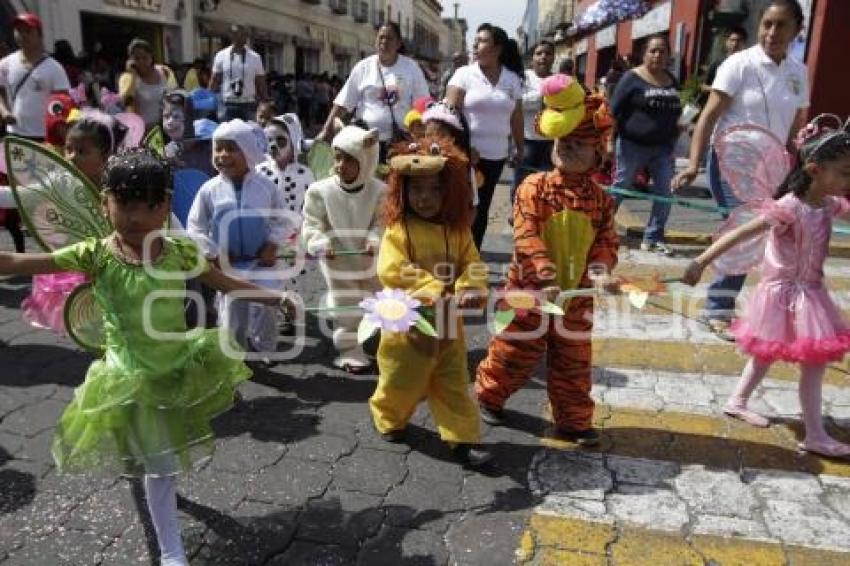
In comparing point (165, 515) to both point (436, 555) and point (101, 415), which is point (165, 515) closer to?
point (101, 415)

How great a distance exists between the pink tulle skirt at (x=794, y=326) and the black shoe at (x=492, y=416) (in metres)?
1.17

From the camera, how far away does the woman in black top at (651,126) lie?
6098 millimetres

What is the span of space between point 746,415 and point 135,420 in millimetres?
2809

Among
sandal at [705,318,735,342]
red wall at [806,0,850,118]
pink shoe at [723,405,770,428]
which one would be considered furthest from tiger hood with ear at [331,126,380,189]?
red wall at [806,0,850,118]

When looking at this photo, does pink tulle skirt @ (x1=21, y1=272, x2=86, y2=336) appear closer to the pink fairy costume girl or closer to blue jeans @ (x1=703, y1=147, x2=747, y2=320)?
the pink fairy costume girl

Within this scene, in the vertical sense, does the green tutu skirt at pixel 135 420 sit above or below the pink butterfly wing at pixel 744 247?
below

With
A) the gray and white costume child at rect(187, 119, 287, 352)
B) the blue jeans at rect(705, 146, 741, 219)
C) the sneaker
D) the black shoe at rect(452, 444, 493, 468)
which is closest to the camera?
the black shoe at rect(452, 444, 493, 468)

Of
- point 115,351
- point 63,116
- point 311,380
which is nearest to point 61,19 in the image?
point 63,116

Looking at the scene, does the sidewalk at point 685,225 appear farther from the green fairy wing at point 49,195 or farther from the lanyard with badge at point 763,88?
the green fairy wing at point 49,195

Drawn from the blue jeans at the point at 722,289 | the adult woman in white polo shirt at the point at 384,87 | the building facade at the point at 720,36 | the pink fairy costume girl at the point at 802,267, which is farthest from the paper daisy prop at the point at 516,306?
the building facade at the point at 720,36

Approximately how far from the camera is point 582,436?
328cm

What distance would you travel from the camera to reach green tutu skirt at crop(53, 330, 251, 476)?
2.28m

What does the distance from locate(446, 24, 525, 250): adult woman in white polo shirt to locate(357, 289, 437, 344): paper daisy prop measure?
282 cm

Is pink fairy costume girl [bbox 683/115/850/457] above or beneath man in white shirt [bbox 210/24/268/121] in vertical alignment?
beneath
